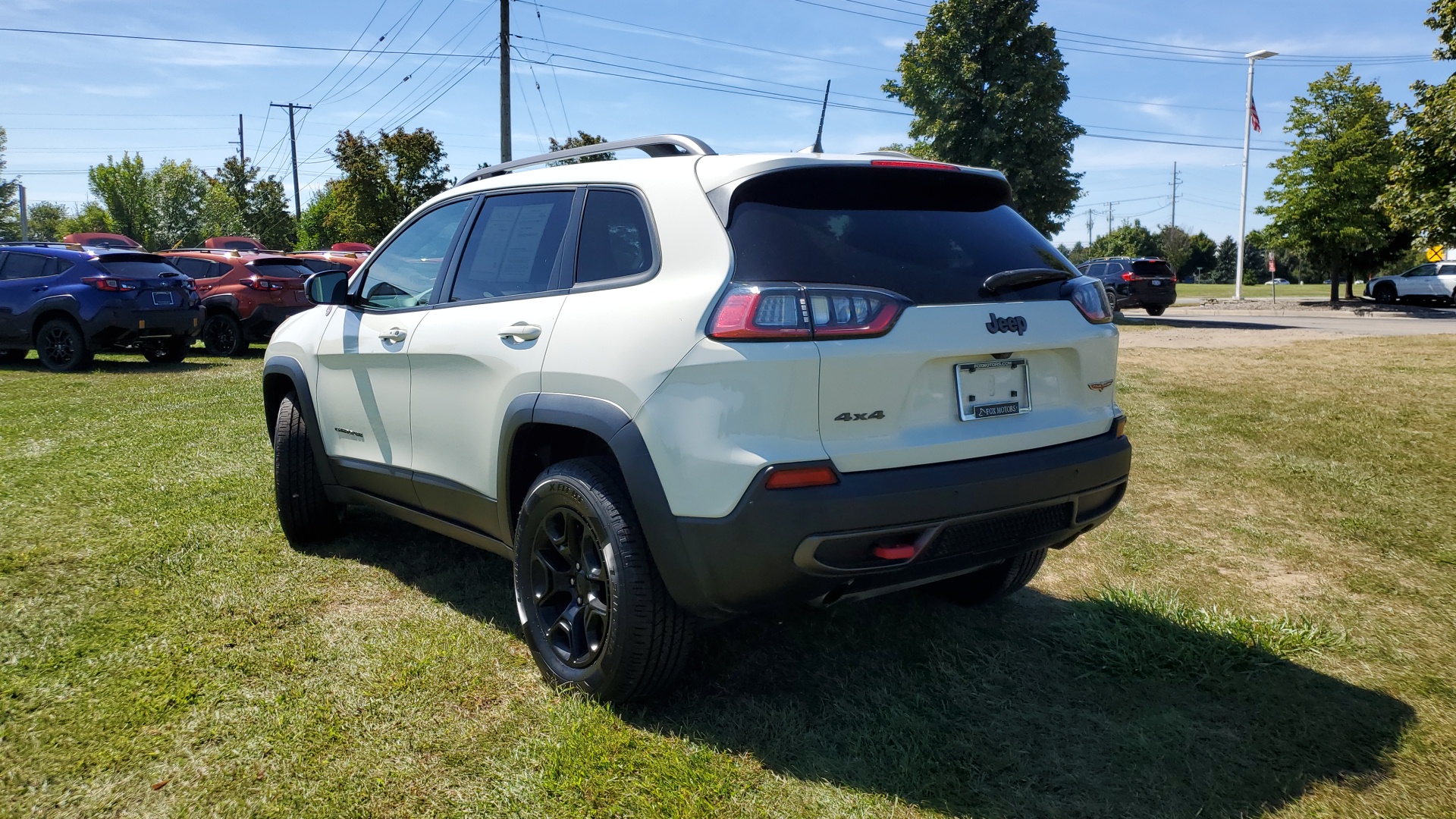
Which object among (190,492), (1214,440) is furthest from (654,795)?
(1214,440)

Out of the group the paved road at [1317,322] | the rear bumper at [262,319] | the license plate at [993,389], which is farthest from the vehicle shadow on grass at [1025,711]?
the paved road at [1317,322]

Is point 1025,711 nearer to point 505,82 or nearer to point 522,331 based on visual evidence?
point 522,331

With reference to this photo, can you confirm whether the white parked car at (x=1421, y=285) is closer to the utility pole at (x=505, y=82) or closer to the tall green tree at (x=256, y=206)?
the utility pole at (x=505, y=82)

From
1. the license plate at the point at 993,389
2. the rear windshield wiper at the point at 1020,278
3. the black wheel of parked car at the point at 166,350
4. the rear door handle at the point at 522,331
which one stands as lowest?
the black wheel of parked car at the point at 166,350

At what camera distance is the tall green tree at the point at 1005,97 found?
→ 28.4 metres

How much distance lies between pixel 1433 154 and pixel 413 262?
48.4ft

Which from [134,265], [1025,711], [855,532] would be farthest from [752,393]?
[134,265]

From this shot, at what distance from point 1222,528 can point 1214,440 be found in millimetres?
2673

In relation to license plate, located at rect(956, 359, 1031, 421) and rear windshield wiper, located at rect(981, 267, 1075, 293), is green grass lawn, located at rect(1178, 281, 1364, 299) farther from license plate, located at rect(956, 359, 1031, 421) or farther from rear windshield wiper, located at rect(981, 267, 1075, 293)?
license plate, located at rect(956, 359, 1031, 421)

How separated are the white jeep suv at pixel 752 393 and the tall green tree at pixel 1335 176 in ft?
112

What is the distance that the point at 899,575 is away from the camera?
285 centimetres

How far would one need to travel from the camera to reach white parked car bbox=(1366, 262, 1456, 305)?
3372 centimetres

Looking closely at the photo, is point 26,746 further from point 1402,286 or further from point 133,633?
point 1402,286

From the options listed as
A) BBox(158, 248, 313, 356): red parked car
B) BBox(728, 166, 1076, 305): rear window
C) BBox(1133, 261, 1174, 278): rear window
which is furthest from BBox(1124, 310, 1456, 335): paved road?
BBox(728, 166, 1076, 305): rear window
